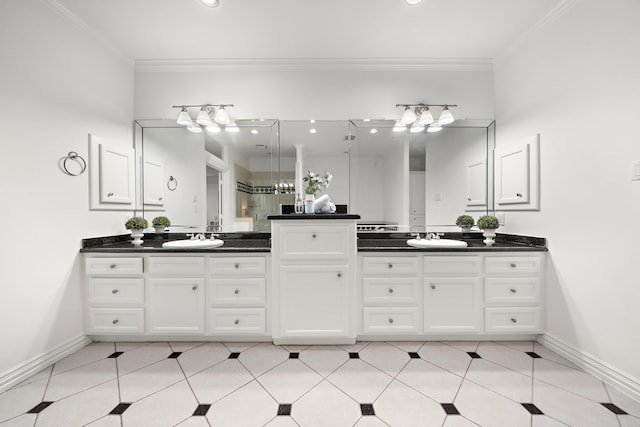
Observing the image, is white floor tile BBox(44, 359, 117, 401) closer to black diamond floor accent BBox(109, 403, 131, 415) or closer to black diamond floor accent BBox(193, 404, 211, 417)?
black diamond floor accent BBox(109, 403, 131, 415)

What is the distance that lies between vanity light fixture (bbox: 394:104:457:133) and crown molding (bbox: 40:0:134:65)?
2826 mm

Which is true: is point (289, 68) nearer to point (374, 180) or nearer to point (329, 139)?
point (329, 139)

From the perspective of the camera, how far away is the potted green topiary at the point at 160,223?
8.44 ft

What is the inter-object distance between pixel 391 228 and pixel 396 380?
1.41m

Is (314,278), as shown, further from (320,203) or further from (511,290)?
(511,290)

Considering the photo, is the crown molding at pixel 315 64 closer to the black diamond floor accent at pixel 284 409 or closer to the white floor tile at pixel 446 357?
the white floor tile at pixel 446 357

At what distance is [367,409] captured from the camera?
1386 mm

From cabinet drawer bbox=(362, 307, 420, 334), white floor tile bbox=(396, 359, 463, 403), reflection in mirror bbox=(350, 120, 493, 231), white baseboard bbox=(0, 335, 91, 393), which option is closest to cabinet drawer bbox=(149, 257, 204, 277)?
white baseboard bbox=(0, 335, 91, 393)

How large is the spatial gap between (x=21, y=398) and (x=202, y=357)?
980 millimetres

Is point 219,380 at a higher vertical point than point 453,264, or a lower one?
lower

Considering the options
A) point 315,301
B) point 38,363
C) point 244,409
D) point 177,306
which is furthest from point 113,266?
point 315,301

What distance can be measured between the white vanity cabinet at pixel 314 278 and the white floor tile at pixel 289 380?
0.26m

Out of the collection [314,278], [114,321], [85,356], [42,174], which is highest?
[42,174]

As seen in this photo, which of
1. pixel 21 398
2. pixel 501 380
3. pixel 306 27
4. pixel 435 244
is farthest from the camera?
pixel 435 244
